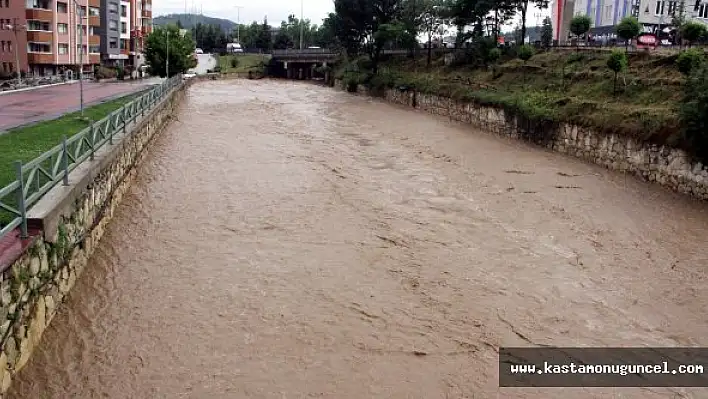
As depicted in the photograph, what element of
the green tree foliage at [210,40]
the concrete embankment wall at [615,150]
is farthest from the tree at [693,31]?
the green tree foliage at [210,40]

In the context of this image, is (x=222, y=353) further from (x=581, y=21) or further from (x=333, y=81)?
(x=333, y=81)

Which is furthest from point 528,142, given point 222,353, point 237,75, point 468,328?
point 237,75

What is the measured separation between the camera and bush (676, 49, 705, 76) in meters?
20.4

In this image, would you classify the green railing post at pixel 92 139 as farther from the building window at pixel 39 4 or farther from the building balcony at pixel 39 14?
the building window at pixel 39 4

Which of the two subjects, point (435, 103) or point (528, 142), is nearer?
point (528, 142)

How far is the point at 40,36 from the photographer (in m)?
46.7

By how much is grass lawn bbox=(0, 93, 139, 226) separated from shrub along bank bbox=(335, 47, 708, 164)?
15.6 meters

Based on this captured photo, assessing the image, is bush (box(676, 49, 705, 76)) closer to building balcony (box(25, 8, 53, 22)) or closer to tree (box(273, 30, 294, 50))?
building balcony (box(25, 8, 53, 22))

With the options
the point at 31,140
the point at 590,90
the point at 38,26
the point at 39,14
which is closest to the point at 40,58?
the point at 38,26

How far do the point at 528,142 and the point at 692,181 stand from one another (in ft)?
32.5

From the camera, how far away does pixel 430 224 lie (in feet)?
44.2

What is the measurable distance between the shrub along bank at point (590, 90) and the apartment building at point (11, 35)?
28.5 m

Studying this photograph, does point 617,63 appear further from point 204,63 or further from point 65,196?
point 204,63

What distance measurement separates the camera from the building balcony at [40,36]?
46156 millimetres
